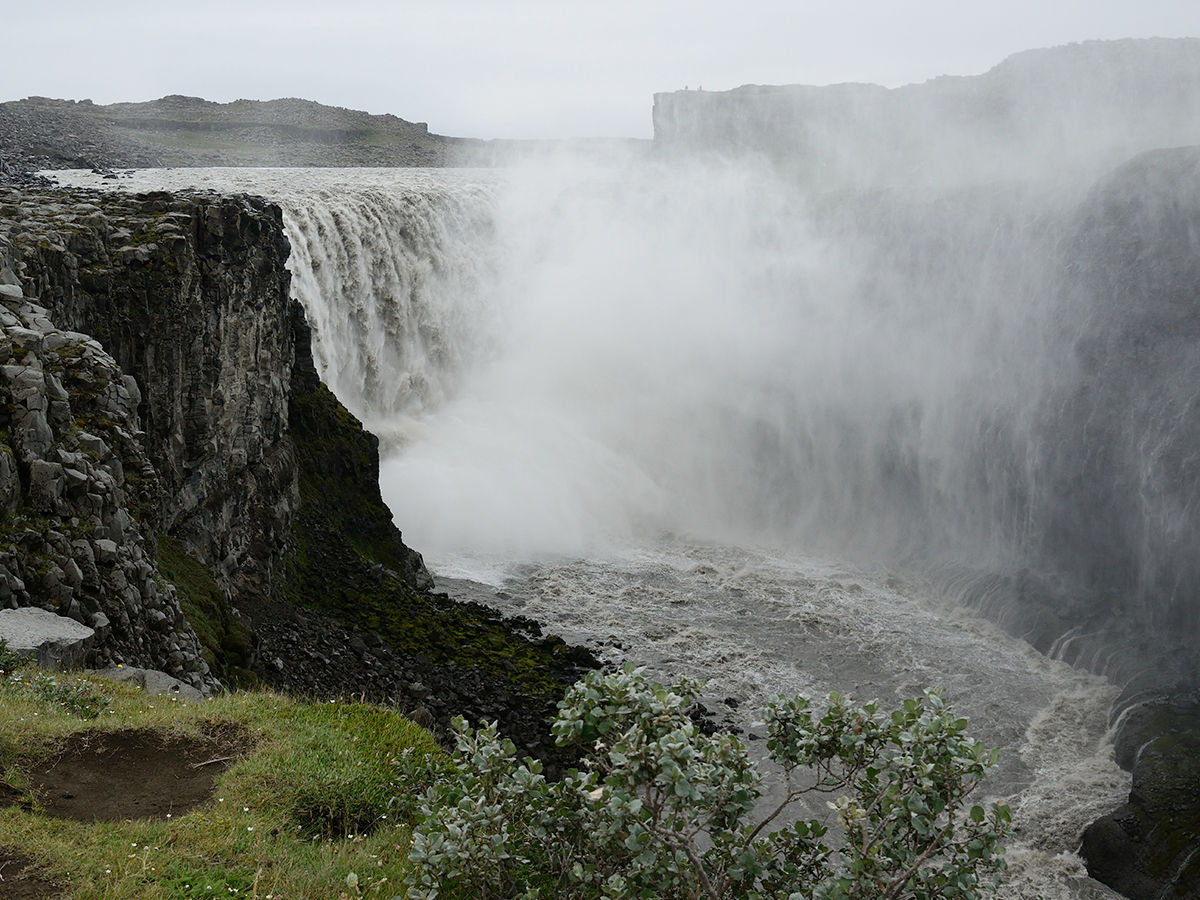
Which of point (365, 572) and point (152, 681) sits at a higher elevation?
point (152, 681)

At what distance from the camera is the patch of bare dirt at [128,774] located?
7.93 m

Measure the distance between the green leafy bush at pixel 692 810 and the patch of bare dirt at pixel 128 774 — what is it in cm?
276

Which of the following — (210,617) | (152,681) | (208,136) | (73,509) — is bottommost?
(210,617)

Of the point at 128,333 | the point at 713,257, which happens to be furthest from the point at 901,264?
the point at 128,333

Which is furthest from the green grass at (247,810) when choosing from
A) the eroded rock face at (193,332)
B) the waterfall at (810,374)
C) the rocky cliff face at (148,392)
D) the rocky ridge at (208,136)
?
the rocky ridge at (208,136)

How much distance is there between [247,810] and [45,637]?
4.07m

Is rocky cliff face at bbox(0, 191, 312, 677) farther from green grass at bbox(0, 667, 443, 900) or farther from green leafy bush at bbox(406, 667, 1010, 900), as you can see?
green leafy bush at bbox(406, 667, 1010, 900)

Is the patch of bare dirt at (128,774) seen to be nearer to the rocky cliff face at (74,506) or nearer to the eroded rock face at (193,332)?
the rocky cliff face at (74,506)

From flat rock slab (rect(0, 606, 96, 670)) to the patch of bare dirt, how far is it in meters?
1.96

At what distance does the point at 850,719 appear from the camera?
20.7ft

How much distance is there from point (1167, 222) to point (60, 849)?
4013 cm

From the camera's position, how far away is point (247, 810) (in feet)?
26.8

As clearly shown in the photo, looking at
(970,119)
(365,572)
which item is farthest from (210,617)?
(970,119)

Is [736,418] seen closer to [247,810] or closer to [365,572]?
[365,572]
